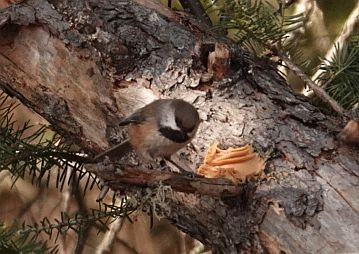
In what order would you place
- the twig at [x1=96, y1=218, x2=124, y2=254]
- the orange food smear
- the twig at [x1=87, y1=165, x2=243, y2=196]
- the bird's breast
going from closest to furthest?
1. the twig at [x1=87, y1=165, x2=243, y2=196]
2. the orange food smear
3. the bird's breast
4. the twig at [x1=96, y1=218, x2=124, y2=254]

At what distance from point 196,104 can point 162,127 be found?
A: 0.10 metres

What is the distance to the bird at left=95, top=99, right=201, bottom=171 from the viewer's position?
131 centimetres

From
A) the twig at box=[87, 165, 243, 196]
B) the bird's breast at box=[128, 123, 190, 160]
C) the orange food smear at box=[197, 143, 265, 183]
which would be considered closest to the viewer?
the twig at box=[87, 165, 243, 196]

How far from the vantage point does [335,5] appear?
2072 mm

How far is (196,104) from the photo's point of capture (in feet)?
4.53

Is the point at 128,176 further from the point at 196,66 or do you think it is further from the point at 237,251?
the point at 196,66

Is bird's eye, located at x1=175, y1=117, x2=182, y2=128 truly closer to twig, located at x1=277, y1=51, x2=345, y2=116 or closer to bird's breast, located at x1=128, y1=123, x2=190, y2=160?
bird's breast, located at x1=128, y1=123, x2=190, y2=160

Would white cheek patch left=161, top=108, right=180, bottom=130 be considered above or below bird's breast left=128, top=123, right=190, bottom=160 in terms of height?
above

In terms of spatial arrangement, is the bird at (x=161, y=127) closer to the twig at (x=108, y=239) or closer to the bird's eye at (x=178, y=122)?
the bird's eye at (x=178, y=122)

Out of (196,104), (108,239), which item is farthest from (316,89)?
(108,239)

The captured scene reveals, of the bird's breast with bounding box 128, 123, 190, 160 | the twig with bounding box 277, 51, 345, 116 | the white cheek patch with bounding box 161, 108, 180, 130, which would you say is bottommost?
the bird's breast with bounding box 128, 123, 190, 160

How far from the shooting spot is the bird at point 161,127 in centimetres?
131

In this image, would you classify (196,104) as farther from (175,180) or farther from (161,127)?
(175,180)

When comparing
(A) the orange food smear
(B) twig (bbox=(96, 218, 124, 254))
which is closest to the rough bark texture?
(A) the orange food smear
